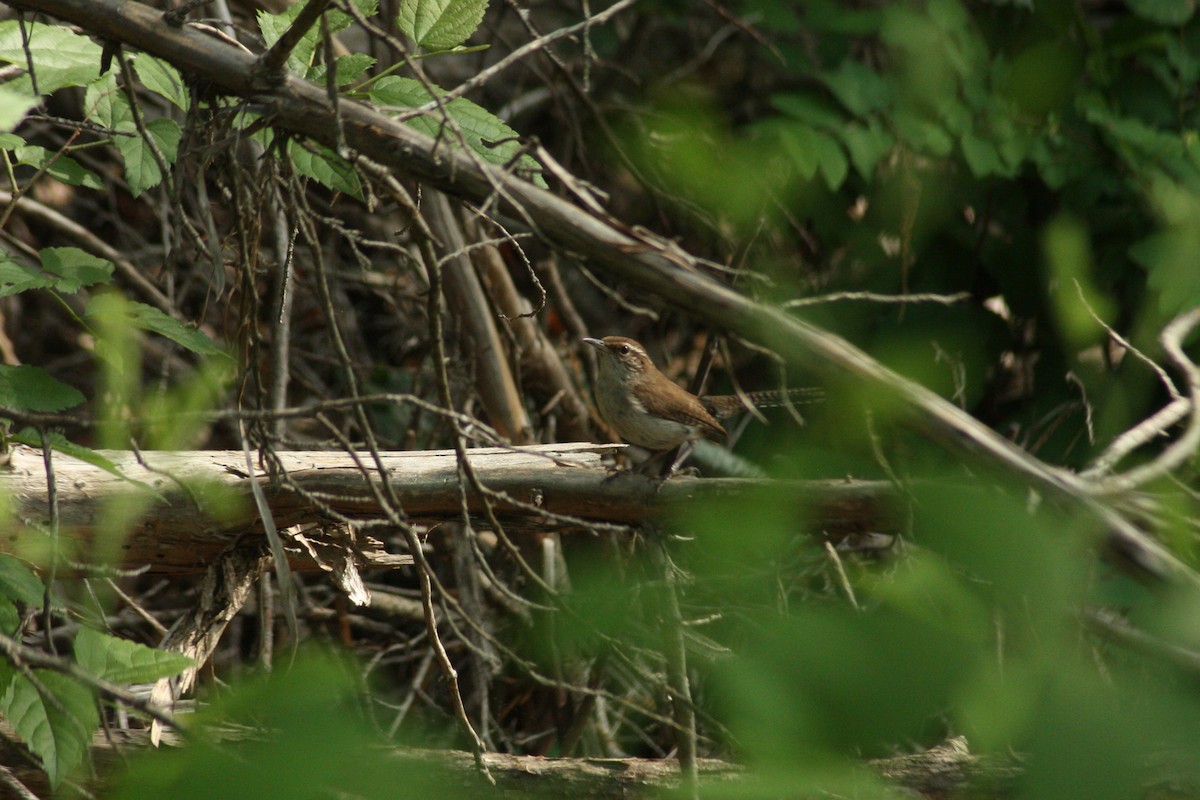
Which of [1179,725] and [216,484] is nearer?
[1179,725]

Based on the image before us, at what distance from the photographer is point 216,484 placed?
2.99 metres

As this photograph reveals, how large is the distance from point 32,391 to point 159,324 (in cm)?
36

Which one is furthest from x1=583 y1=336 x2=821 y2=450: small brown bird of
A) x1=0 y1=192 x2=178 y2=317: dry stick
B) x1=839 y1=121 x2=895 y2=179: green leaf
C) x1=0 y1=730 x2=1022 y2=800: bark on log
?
x1=0 y1=192 x2=178 y2=317: dry stick

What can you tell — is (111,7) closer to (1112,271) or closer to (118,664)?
(118,664)

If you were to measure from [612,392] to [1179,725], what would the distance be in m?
3.93

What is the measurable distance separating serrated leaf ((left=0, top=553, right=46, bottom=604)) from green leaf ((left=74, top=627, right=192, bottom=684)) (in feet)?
0.98

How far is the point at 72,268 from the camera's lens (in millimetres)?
2604

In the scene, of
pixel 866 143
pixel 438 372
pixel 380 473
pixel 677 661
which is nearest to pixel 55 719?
pixel 380 473

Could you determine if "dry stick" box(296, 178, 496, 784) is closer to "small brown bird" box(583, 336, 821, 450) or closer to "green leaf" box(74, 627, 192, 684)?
"green leaf" box(74, 627, 192, 684)

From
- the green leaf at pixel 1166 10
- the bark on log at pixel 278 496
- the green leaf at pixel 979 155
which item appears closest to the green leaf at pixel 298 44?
the bark on log at pixel 278 496

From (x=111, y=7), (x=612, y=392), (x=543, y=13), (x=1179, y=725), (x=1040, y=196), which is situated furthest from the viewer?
(x=543, y=13)

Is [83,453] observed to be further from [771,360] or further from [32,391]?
[771,360]

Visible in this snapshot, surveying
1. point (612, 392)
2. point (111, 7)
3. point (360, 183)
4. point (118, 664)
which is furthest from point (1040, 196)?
point (118, 664)

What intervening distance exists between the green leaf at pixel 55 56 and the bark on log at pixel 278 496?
107cm
